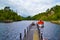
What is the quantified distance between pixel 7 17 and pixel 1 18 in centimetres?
725

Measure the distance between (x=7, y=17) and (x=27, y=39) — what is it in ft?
533

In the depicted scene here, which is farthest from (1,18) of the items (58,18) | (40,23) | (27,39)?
(27,39)

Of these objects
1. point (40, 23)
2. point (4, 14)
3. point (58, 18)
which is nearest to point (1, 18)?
point (4, 14)

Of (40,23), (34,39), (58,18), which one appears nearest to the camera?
(34,39)

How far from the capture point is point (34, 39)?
94.0ft

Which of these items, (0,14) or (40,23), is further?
(0,14)

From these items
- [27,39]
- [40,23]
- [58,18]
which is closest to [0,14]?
[58,18]

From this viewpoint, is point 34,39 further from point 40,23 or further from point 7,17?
point 7,17

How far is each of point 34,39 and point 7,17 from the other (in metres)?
163

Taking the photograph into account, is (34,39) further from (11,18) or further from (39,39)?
(11,18)

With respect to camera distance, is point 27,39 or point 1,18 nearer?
point 27,39

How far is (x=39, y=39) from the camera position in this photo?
94.6 feet

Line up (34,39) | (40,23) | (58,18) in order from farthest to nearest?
1. (58,18)
2. (40,23)
3. (34,39)

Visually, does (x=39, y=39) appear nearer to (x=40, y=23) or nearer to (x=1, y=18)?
(x=40, y=23)
